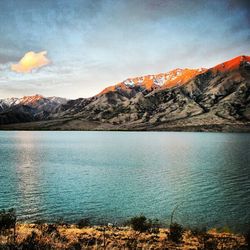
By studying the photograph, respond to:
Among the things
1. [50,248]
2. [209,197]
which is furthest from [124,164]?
[50,248]

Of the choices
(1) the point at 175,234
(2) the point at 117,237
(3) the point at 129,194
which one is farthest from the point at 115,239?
(3) the point at 129,194

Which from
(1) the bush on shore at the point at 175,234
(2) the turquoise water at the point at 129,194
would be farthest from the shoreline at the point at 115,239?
(2) the turquoise water at the point at 129,194

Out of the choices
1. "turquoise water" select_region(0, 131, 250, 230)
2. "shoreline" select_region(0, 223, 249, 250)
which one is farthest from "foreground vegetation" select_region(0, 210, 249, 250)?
"turquoise water" select_region(0, 131, 250, 230)

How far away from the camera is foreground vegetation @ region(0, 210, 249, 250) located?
21141 millimetres

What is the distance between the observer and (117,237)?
23953 mm

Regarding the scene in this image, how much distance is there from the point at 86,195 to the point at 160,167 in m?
31.9

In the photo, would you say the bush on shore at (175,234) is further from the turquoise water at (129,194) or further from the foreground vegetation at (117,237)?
the turquoise water at (129,194)

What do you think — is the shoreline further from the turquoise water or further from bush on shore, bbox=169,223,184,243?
the turquoise water

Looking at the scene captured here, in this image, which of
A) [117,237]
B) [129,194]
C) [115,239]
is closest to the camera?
[115,239]

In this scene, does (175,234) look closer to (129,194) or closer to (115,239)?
(115,239)

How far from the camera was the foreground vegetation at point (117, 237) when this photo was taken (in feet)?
69.4

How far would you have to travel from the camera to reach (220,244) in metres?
22.5

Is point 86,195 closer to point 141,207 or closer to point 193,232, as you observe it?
point 141,207

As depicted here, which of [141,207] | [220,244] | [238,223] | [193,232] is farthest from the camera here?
[141,207]
